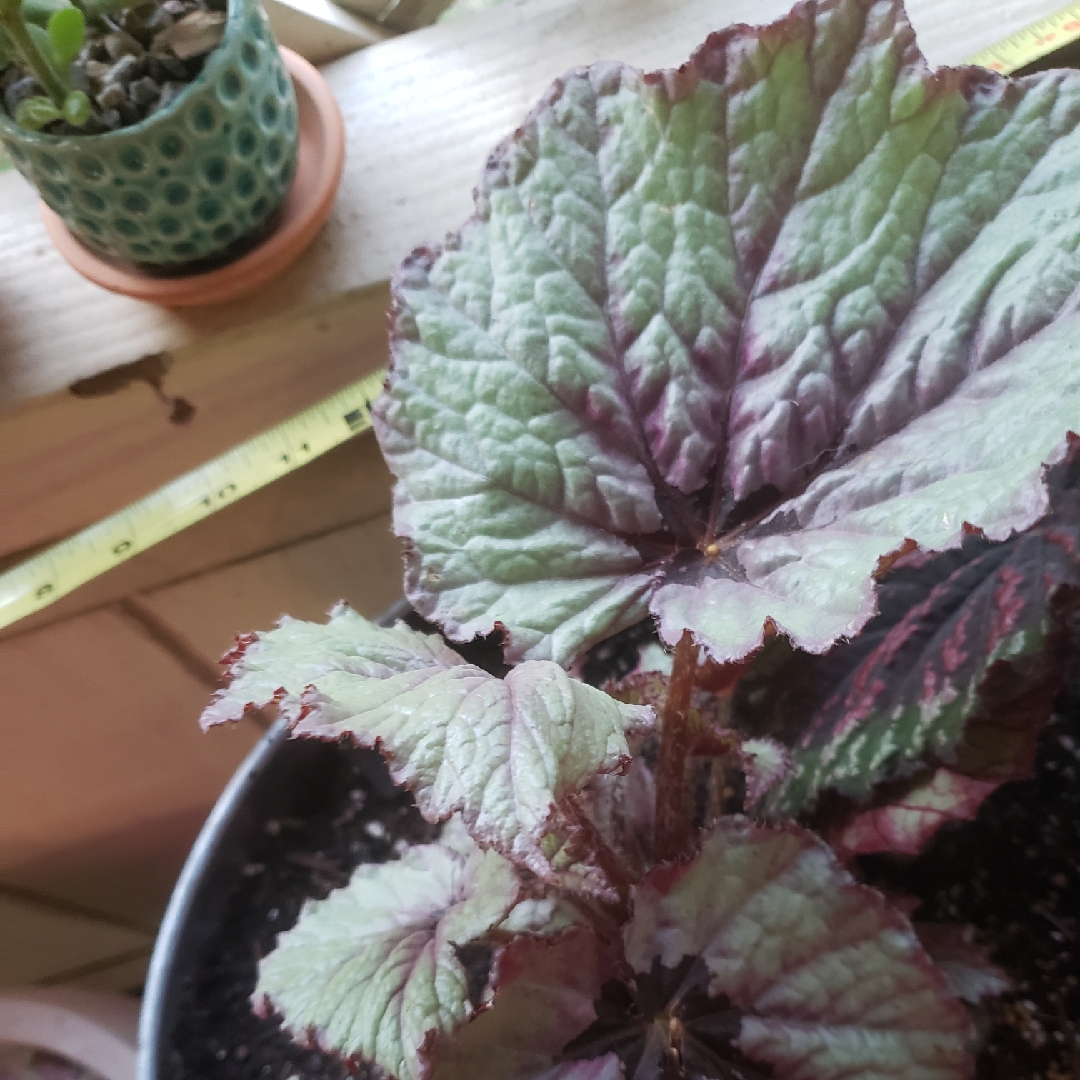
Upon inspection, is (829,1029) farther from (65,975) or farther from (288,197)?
(65,975)

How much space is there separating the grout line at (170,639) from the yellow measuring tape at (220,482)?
12cm

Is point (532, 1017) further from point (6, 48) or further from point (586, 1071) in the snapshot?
point (6, 48)

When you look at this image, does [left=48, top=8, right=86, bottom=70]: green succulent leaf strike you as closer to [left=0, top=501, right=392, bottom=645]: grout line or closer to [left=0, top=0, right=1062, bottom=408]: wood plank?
[left=0, top=0, right=1062, bottom=408]: wood plank

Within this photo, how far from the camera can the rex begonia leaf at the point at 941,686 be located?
0.59m

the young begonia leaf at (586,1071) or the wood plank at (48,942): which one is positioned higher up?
the young begonia leaf at (586,1071)

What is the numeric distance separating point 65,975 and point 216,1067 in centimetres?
65

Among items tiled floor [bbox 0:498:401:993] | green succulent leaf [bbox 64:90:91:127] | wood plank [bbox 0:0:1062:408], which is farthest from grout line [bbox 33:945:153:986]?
green succulent leaf [bbox 64:90:91:127]

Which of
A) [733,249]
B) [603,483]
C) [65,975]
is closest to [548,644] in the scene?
[603,483]

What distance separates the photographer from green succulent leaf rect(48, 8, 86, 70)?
57 centimetres

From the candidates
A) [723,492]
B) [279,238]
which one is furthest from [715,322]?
[279,238]

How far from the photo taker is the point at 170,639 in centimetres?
100

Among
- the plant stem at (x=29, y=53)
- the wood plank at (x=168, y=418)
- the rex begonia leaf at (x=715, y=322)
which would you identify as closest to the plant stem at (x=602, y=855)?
the rex begonia leaf at (x=715, y=322)

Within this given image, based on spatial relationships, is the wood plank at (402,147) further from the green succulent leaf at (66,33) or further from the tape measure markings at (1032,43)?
the green succulent leaf at (66,33)

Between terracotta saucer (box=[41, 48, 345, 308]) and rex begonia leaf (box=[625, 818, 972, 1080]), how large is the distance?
0.52 metres
